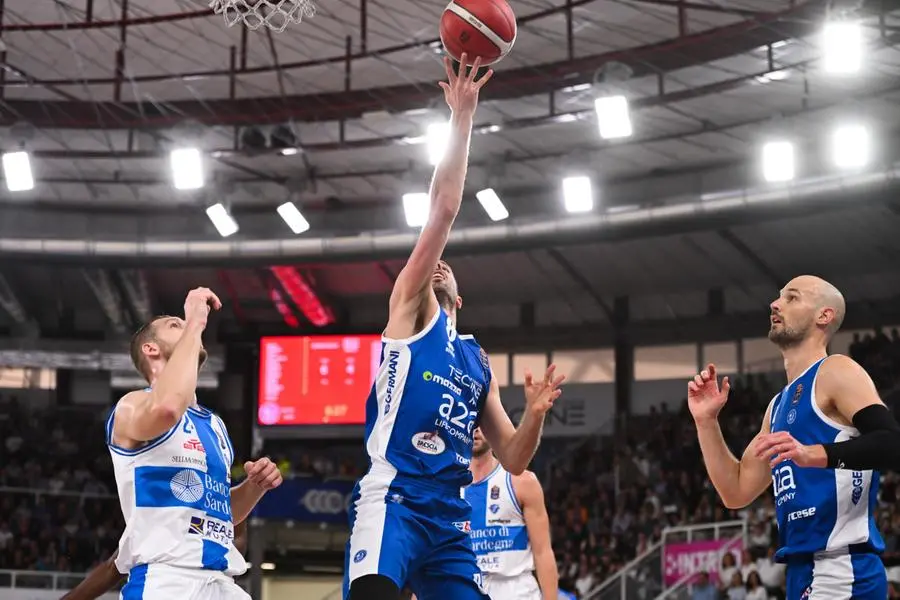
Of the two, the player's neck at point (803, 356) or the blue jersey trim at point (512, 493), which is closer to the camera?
the player's neck at point (803, 356)

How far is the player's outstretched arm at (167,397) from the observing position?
207 inches

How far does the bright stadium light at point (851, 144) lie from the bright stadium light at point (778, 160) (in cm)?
70

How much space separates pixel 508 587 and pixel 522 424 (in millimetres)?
3483

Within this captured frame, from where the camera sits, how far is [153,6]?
18656 millimetres

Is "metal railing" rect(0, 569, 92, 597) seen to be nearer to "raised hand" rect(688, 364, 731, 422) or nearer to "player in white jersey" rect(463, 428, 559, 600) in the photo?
"player in white jersey" rect(463, 428, 559, 600)

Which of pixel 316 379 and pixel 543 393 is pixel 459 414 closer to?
pixel 543 393

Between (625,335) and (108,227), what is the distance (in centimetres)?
1328

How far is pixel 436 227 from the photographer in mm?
5535

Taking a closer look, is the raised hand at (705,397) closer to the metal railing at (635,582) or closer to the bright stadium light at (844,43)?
the bright stadium light at (844,43)

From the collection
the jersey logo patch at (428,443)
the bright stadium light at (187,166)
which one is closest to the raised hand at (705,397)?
the jersey logo patch at (428,443)

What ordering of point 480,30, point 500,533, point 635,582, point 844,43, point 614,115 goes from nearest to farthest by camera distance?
point 480,30 < point 500,533 < point 844,43 < point 614,115 < point 635,582

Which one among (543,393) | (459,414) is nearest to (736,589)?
(543,393)

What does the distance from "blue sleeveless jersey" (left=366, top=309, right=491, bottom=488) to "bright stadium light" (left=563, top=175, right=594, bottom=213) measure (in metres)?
14.3

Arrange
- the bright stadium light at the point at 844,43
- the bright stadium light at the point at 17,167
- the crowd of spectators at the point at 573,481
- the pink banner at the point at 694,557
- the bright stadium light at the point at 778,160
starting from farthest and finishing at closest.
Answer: the crowd of spectators at the point at 573,481
the bright stadium light at the point at 17,167
the bright stadium light at the point at 778,160
the pink banner at the point at 694,557
the bright stadium light at the point at 844,43
